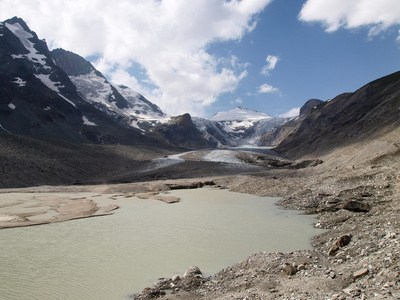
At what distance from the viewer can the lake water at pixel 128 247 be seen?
7762 mm

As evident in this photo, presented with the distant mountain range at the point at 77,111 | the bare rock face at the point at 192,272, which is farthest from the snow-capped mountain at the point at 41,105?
the bare rock face at the point at 192,272

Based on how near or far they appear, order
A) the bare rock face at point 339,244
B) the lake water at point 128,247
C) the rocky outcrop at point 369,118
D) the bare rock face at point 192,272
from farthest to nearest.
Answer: the rocky outcrop at point 369,118, the bare rock face at point 339,244, the bare rock face at point 192,272, the lake water at point 128,247

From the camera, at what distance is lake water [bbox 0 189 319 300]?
7762 millimetres

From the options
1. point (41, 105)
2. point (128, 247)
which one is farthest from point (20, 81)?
point (128, 247)

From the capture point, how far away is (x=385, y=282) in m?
5.27

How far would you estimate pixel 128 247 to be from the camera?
1115 centimetres

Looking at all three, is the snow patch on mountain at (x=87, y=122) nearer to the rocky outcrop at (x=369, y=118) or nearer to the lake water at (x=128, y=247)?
the rocky outcrop at (x=369, y=118)

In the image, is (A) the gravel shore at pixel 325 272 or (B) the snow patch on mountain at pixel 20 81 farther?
(B) the snow patch on mountain at pixel 20 81

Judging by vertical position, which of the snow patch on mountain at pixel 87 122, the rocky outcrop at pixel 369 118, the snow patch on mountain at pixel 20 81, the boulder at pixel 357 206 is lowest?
the boulder at pixel 357 206

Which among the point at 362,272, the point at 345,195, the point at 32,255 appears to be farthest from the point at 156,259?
the point at 345,195

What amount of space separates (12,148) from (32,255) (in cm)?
4072

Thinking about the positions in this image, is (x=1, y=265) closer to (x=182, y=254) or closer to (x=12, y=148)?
(x=182, y=254)

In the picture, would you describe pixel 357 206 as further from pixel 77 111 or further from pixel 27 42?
pixel 27 42

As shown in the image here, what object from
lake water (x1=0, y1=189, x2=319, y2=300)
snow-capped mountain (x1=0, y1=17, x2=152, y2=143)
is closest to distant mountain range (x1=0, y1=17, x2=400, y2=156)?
snow-capped mountain (x1=0, y1=17, x2=152, y2=143)
